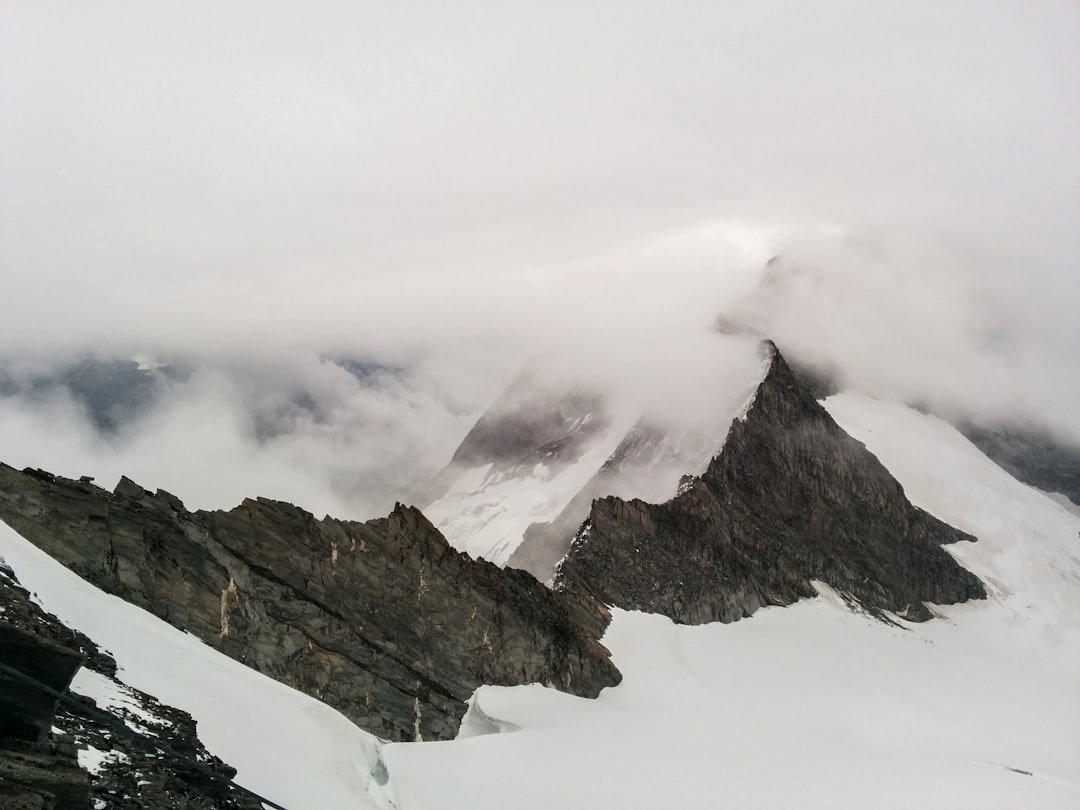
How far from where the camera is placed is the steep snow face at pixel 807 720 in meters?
35.2

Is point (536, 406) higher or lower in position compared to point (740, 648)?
higher

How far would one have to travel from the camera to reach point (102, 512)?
1294 inches

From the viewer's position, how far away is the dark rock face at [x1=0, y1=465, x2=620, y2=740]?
32.7 meters

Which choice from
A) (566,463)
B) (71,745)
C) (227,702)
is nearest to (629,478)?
(566,463)

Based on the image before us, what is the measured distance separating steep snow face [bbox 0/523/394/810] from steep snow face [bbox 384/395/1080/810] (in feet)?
11.5

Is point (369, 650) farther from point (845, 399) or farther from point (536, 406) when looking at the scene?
point (536, 406)

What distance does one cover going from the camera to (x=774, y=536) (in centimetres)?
8569

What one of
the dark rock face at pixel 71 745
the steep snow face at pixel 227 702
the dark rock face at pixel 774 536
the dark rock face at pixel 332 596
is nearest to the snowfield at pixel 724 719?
the steep snow face at pixel 227 702

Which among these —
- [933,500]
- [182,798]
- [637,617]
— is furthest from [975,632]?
[182,798]

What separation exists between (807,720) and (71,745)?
4820 cm

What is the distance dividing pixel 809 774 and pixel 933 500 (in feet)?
276

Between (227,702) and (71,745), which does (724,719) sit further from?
(71,745)

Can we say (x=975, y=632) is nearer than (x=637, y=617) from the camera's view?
No

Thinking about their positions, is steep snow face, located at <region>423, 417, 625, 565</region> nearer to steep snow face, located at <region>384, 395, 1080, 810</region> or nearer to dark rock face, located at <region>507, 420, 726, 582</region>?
dark rock face, located at <region>507, 420, 726, 582</region>
